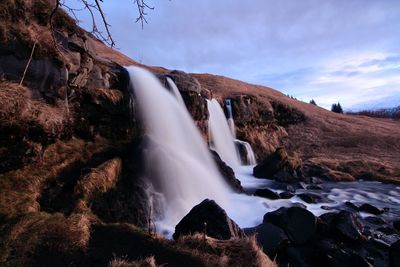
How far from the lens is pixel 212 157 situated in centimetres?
1988

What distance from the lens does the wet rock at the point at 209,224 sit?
8.48m

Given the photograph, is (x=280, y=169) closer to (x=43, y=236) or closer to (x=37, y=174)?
(x=37, y=174)

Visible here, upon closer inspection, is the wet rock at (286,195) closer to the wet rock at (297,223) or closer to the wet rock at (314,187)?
the wet rock at (314,187)

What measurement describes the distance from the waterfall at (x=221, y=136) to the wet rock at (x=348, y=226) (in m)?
14.3

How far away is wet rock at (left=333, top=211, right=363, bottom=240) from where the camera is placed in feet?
38.4

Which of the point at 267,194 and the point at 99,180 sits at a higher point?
the point at 99,180

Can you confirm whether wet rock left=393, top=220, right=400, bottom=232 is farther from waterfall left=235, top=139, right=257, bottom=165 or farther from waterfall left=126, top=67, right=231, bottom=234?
waterfall left=235, top=139, right=257, bottom=165

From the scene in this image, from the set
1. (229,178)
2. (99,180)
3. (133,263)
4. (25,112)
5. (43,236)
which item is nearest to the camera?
(133,263)

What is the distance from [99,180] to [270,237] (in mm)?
5743

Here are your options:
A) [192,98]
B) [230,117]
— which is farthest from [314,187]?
[230,117]

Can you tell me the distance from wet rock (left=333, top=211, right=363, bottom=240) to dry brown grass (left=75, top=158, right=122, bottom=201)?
7774 millimetres

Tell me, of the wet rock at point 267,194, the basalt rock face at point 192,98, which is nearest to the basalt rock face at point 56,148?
the wet rock at point 267,194

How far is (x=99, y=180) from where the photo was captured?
11344 mm

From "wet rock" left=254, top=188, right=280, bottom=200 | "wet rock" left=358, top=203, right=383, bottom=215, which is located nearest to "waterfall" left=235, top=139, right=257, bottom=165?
"wet rock" left=254, top=188, right=280, bottom=200
